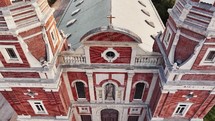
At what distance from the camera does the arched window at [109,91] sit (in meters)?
21.9

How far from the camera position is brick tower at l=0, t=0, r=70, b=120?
1516 cm

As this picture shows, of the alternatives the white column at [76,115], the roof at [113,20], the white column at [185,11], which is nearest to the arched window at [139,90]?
the roof at [113,20]

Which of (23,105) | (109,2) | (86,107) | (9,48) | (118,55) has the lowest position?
(86,107)

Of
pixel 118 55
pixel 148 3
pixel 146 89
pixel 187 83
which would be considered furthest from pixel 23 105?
pixel 148 3

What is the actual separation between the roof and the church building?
18 cm

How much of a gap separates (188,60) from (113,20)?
7.00 metres

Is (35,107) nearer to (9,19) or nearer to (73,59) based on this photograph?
(73,59)

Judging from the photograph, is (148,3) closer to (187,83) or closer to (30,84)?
(187,83)

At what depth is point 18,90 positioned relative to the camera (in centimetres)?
1955

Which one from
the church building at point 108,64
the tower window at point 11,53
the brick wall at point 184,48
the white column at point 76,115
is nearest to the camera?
the church building at point 108,64

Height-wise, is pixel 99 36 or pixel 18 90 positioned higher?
pixel 99 36

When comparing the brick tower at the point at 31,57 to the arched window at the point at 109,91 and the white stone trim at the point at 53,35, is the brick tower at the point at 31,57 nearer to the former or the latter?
the white stone trim at the point at 53,35

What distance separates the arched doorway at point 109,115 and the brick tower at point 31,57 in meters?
5.73

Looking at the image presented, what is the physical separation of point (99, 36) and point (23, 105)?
448 inches
